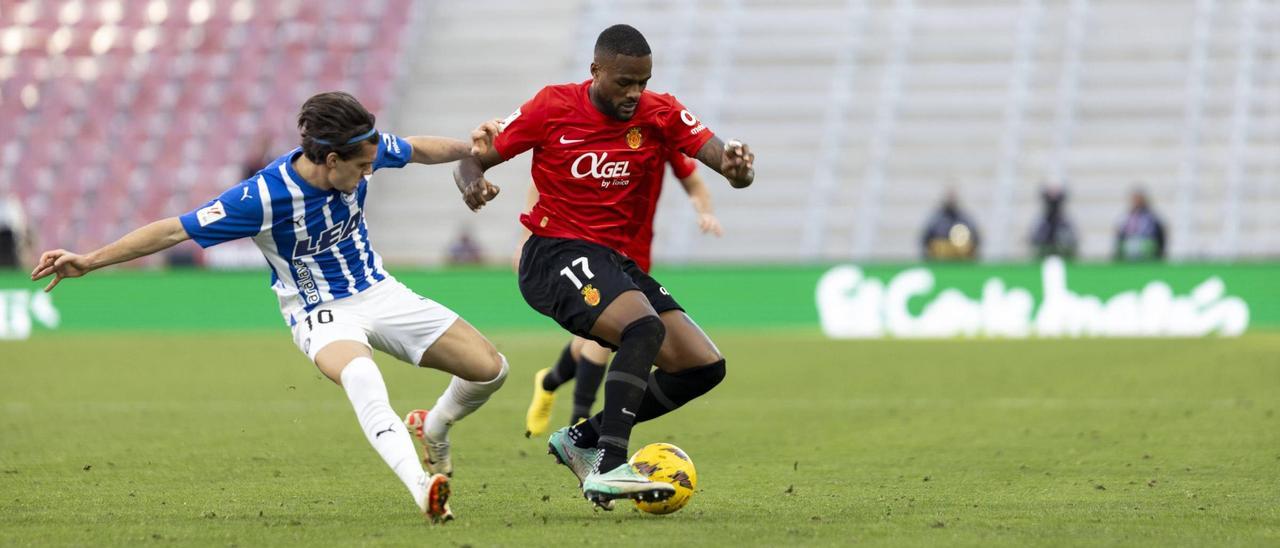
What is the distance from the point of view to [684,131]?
691 centimetres

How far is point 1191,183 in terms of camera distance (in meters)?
23.1

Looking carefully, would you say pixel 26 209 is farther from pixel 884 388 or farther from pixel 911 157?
pixel 884 388

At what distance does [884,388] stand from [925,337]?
18.5ft

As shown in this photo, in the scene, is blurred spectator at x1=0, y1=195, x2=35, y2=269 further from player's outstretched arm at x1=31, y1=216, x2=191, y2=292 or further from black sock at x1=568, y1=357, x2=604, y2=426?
player's outstretched arm at x1=31, y1=216, x2=191, y2=292

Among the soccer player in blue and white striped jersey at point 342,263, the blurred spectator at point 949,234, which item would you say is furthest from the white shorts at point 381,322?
the blurred spectator at point 949,234

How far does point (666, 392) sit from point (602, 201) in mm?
792

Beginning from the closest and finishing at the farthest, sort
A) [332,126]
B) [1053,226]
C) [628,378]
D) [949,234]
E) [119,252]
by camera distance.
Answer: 1. [119,252]
2. [332,126]
3. [628,378]
4. [949,234]
5. [1053,226]

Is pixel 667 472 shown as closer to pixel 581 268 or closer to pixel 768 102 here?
pixel 581 268

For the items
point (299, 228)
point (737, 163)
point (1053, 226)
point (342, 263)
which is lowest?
point (1053, 226)

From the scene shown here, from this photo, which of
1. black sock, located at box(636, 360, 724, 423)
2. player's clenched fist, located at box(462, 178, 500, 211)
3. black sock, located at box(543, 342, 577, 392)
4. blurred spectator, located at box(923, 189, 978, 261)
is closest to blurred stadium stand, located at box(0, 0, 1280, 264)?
blurred spectator, located at box(923, 189, 978, 261)

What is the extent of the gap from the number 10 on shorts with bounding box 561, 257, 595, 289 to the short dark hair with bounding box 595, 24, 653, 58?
786mm

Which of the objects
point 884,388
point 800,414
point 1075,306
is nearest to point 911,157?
point 1075,306

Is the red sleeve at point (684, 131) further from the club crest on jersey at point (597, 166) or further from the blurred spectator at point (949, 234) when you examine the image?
the blurred spectator at point (949, 234)

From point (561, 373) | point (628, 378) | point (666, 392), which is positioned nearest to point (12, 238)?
point (561, 373)
